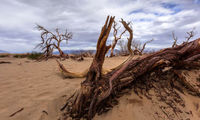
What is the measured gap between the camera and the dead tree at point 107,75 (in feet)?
4.79

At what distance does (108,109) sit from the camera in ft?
5.01

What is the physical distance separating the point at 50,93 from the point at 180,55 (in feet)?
8.52

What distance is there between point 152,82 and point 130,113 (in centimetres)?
81

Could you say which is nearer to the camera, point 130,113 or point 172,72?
point 130,113

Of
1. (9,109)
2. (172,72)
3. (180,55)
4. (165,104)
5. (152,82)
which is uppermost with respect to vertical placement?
(180,55)

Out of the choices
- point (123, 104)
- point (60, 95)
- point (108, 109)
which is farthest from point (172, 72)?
point (60, 95)

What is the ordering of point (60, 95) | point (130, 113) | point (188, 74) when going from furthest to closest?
point (188, 74), point (60, 95), point (130, 113)

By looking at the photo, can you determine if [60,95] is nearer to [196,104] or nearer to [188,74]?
[196,104]

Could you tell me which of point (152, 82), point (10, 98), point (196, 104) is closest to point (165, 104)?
point (152, 82)

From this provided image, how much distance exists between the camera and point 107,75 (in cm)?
173

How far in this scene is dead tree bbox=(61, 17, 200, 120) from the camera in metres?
1.46

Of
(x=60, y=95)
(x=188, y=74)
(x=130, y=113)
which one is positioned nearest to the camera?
(x=130, y=113)

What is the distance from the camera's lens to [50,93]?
2219 millimetres

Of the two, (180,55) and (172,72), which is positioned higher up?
(180,55)
